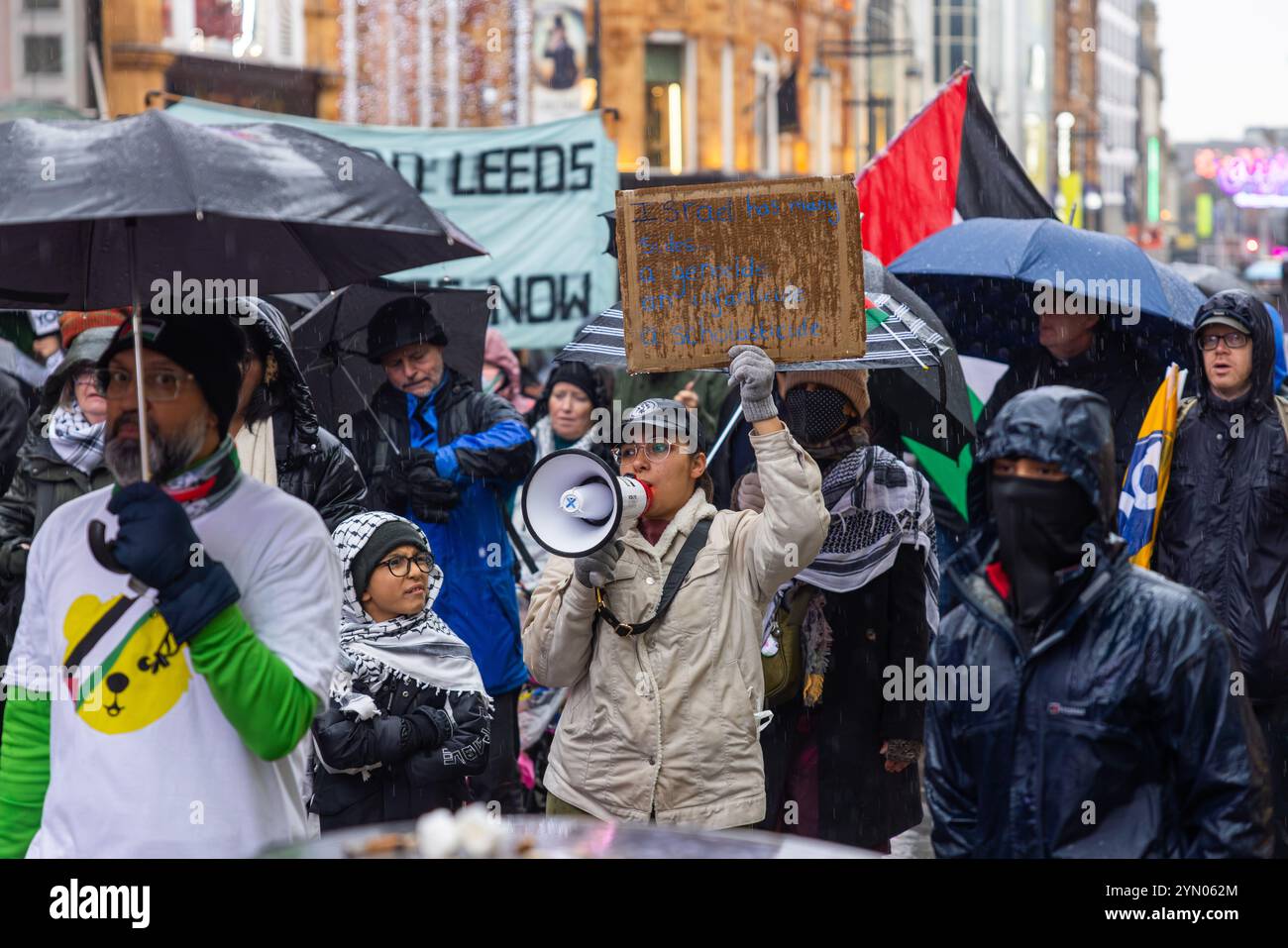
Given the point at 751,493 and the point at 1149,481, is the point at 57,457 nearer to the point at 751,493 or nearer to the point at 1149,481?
the point at 751,493

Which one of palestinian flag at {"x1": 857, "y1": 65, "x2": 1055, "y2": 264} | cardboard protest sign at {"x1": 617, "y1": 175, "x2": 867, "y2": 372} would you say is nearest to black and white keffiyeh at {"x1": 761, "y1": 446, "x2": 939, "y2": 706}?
cardboard protest sign at {"x1": 617, "y1": 175, "x2": 867, "y2": 372}

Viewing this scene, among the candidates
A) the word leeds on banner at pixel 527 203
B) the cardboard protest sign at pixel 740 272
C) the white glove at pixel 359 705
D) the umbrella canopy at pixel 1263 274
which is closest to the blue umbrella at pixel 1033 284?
the cardboard protest sign at pixel 740 272

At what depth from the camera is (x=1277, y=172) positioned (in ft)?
345

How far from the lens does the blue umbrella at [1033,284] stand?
7484mm

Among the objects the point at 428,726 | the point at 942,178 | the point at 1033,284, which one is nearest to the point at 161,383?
the point at 428,726

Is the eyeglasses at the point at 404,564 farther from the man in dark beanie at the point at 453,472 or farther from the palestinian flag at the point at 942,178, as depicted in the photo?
the palestinian flag at the point at 942,178

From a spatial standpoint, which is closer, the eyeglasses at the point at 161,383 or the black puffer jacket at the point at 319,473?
the eyeglasses at the point at 161,383

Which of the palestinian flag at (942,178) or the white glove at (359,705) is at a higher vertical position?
the palestinian flag at (942,178)

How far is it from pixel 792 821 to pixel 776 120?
36474 millimetres

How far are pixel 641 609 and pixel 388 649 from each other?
0.94 metres

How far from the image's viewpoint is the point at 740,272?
5586mm

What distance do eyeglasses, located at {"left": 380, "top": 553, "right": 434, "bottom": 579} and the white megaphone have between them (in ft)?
2.70

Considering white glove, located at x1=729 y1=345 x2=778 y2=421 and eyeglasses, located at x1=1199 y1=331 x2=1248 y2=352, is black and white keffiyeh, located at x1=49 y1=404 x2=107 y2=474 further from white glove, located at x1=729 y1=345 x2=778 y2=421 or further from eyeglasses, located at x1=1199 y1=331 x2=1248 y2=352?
eyeglasses, located at x1=1199 y1=331 x2=1248 y2=352
